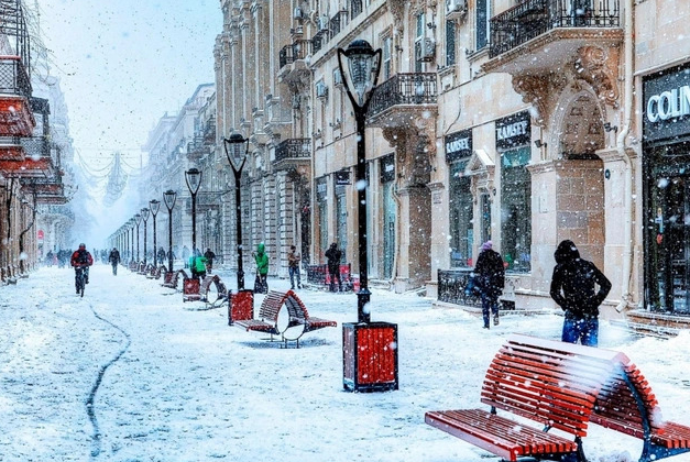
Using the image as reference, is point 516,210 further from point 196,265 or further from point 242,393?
point 242,393

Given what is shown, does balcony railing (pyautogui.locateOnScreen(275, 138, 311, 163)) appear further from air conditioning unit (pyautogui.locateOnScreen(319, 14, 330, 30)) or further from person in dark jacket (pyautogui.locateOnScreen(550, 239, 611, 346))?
person in dark jacket (pyautogui.locateOnScreen(550, 239, 611, 346))

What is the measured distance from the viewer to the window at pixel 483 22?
23797mm

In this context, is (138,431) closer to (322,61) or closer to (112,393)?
(112,393)

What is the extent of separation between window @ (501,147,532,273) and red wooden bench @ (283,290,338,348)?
311 inches

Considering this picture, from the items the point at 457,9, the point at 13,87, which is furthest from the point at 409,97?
the point at 13,87

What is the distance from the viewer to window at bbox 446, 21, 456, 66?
26.3 metres

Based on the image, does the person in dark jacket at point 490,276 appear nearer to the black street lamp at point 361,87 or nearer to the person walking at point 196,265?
the black street lamp at point 361,87

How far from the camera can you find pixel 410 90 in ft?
90.3

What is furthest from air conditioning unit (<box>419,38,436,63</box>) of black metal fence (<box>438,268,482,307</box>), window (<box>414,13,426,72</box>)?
black metal fence (<box>438,268,482,307</box>)

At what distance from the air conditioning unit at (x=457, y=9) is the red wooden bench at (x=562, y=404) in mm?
19304

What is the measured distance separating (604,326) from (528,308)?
4.13 meters

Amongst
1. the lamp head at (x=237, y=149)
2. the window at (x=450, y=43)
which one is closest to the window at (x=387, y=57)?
the window at (x=450, y=43)

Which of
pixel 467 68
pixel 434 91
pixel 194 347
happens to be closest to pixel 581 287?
pixel 194 347

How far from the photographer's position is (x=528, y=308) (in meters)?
21.1
